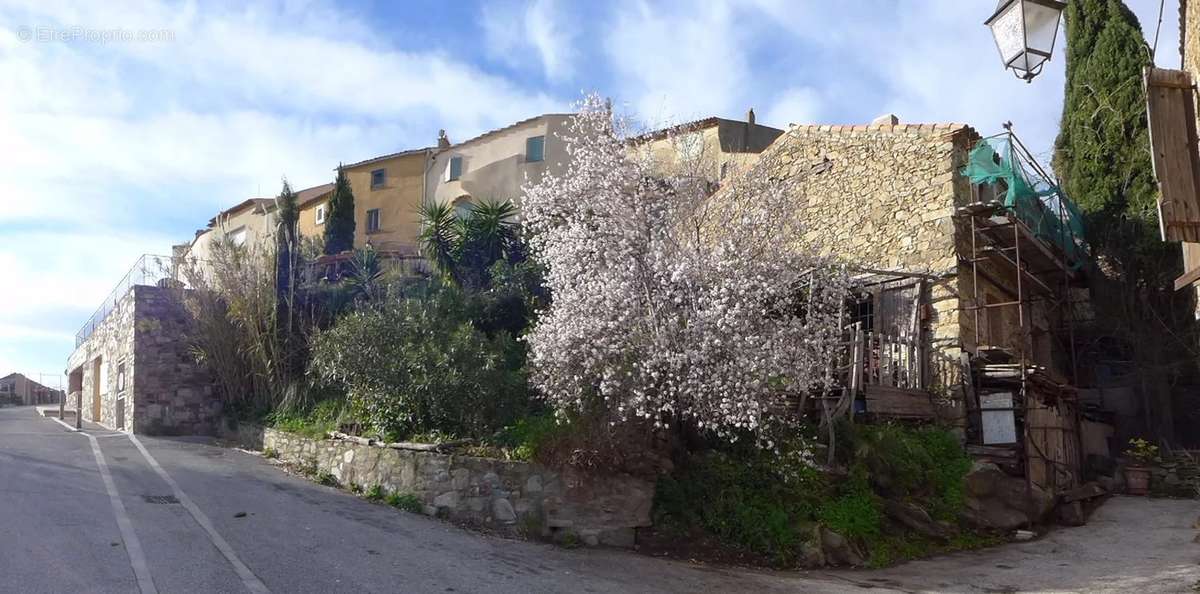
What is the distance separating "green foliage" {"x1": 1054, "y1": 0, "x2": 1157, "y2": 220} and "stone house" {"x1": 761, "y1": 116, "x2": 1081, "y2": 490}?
1.92m

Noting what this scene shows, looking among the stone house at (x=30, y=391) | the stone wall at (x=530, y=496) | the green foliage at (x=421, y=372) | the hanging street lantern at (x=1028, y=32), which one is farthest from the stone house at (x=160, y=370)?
the stone house at (x=30, y=391)

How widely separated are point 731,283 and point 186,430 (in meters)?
14.3

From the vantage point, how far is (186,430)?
20422 millimetres

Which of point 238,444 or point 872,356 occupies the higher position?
point 872,356

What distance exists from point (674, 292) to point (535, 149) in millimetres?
23126

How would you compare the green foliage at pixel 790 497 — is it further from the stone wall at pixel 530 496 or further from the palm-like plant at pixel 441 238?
the palm-like plant at pixel 441 238

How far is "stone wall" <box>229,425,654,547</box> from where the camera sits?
39.8ft

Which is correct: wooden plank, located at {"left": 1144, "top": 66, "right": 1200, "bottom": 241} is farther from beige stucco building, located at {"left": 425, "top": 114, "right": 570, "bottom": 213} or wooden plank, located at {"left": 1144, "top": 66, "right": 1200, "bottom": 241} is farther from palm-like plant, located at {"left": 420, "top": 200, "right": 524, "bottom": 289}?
beige stucco building, located at {"left": 425, "top": 114, "right": 570, "bottom": 213}

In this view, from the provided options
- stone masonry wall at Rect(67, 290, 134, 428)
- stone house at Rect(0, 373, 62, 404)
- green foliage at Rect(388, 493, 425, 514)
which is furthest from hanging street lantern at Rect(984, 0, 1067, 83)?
stone house at Rect(0, 373, 62, 404)

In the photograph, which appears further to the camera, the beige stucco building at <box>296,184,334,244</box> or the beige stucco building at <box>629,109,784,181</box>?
the beige stucco building at <box>296,184,334,244</box>

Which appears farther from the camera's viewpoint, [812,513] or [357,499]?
[357,499]

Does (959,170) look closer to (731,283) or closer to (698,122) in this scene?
(698,122)

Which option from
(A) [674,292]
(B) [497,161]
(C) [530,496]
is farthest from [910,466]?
(B) [497,161]

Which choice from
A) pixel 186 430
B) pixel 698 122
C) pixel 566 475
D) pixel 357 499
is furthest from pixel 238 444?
pixel 698 122
